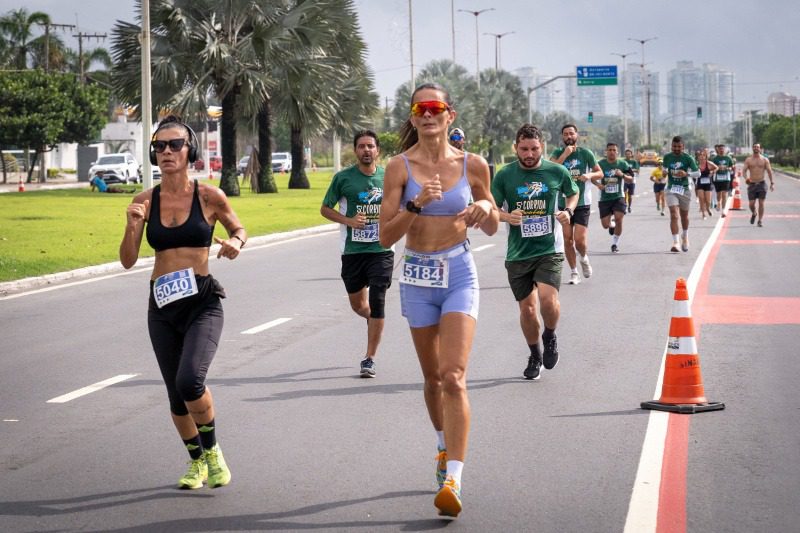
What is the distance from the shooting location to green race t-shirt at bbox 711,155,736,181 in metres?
33.0

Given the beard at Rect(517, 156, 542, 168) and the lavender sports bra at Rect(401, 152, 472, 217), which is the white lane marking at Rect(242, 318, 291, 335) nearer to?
the beard at Rect(517, 156, 542, 168)

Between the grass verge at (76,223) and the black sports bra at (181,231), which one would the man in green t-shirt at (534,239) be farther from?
the grass verge at (76,223)

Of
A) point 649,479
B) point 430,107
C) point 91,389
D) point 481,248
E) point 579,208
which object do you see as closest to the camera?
point 430,107

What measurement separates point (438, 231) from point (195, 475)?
1688 millimetres

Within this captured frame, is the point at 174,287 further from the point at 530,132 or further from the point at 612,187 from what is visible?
the point at 612,187

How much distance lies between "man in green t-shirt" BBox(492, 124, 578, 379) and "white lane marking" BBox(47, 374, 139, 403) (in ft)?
9.83

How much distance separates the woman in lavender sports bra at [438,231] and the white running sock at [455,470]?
151 mm

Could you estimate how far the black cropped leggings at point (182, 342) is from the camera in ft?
20.5

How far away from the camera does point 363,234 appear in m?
10.0

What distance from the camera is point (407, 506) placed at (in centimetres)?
595

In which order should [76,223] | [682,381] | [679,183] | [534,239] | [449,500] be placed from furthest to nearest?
[76,223]
[679,183]
[534,239]
[682,381]
[449,500]

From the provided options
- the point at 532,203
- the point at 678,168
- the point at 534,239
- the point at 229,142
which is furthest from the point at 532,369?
the point at 229,142

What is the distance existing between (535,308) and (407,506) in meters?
4.01

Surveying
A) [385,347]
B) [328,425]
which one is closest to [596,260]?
[385,347]
